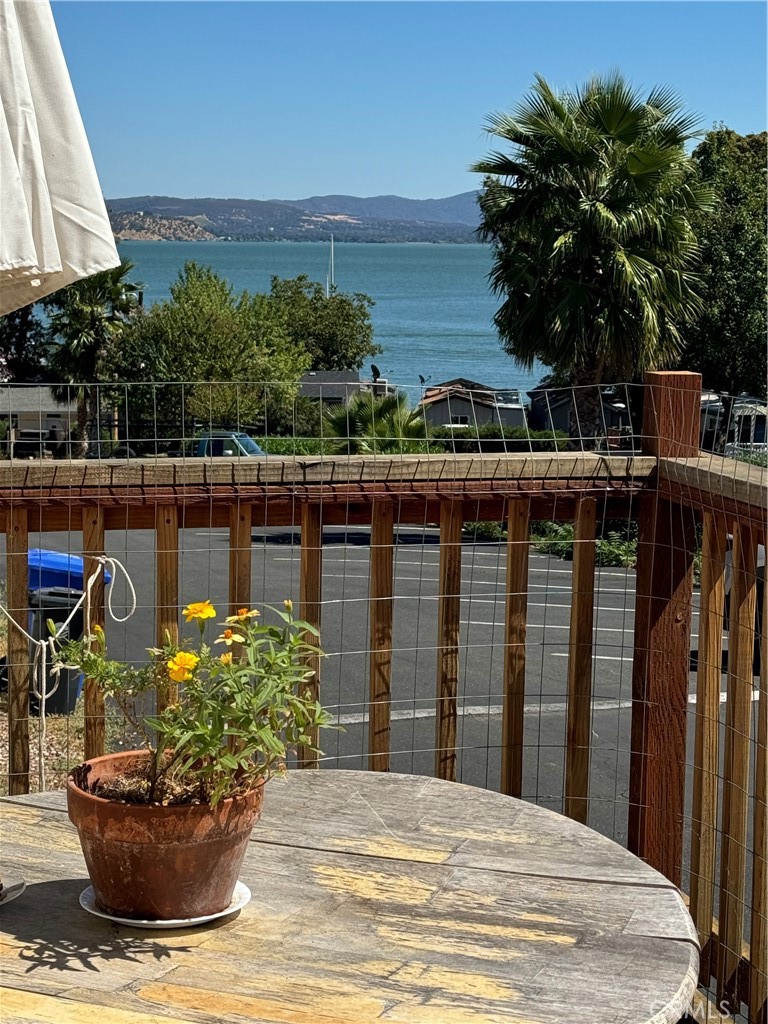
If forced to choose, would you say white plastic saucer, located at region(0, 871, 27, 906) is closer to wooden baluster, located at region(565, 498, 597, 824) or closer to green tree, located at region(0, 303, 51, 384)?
wooden baluster, located at region(565, 498, 597, 824)

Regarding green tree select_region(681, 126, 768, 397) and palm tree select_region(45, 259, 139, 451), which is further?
palm tree select_region(45, 259, 139, 451)

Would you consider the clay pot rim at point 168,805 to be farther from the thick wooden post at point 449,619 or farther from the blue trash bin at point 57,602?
the blue trash bin at point 57,602

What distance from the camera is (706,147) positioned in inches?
1016

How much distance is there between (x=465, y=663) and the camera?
7516 mm

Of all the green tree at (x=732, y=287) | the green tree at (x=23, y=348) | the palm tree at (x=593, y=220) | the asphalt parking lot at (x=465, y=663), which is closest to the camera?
the asphalt parking lot at (x=465, y=663)

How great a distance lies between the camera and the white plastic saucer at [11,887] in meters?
1.69

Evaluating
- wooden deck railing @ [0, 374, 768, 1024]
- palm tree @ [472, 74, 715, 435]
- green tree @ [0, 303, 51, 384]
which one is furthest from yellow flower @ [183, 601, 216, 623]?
green tree @ [0, 303, 51, 384]

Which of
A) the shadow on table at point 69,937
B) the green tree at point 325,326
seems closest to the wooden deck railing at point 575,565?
the shadow on table at point 69,937

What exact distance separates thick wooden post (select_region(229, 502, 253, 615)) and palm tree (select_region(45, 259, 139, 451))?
104 feet

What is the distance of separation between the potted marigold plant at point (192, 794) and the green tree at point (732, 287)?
77.5 feet

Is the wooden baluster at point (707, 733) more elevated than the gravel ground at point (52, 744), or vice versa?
the wooden baluster at point (707, 733)

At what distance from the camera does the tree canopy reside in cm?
1770

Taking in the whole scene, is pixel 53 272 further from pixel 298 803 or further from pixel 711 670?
pixel 711 670

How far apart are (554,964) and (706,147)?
26.8 metres
